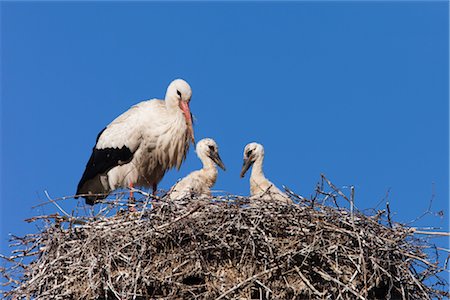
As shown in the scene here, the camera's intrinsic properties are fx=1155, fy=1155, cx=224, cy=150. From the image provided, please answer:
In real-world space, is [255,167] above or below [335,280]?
above

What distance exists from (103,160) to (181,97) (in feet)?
2.71

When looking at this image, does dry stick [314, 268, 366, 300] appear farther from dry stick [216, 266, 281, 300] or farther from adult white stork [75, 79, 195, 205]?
adult white stork [75, 79, 195, 205]

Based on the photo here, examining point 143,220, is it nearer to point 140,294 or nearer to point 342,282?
point 140,294

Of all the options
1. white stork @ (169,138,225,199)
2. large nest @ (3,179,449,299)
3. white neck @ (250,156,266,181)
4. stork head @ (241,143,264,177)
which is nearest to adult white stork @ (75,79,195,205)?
white stork @ (169,138,225,199)

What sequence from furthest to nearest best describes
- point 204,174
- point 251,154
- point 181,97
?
point 181,97, point 251,154, point 204,174

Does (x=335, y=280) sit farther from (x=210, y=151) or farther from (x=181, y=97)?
(x=181, y=97)

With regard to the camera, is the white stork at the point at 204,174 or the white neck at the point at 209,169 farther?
the white neck at the point at 209,169

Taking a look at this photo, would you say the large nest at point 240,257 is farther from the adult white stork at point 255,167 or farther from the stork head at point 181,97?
the stork head at point 181,97

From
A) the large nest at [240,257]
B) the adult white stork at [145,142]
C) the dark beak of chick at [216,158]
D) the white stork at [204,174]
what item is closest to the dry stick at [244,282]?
the large nest at [240,257]

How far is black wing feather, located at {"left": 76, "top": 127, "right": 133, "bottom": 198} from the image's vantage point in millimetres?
9211

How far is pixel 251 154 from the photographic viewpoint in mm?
8781

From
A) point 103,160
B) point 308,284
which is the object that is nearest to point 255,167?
point 103,160

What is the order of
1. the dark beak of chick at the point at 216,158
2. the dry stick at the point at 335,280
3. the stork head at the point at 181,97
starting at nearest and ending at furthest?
the dry stick at the point at 335,280 < the dark beak of chick at the point at 216,158 < the stork head at the point at 181,97

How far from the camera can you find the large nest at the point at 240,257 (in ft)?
22.4
